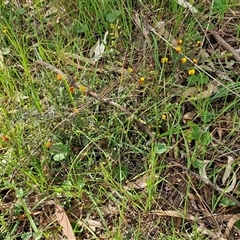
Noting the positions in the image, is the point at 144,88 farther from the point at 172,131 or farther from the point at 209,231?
the point at 209,231

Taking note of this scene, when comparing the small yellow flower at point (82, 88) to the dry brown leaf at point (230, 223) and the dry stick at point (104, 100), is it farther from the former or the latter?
the dry brown leaf at point (230, 223)

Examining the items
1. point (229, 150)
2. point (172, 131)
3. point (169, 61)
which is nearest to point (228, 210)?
point (229, 150)

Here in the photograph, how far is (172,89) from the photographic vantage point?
190cm

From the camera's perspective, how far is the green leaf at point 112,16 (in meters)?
2.05

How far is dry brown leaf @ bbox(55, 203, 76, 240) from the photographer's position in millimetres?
1646

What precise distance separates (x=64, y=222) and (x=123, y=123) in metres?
0.42

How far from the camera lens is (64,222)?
5.49 ft

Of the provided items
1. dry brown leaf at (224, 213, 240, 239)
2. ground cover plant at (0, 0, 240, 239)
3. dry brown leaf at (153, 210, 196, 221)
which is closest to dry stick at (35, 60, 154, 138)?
ground cover plant at (0, 0, 240, 239)

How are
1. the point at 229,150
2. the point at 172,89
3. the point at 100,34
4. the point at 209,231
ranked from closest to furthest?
the point at 209,231 < the point at 229,150 < the point at 172,89 < the point at 100,34

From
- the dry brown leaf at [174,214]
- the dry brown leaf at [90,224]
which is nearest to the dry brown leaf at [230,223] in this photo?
the dry brown leaf at [174,214]

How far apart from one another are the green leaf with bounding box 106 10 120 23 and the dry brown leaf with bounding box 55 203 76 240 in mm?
837

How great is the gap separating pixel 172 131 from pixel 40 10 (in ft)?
2.96

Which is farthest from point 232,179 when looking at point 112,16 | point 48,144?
point 112,16

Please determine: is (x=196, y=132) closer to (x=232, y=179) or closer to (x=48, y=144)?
(x=232, y=179)
